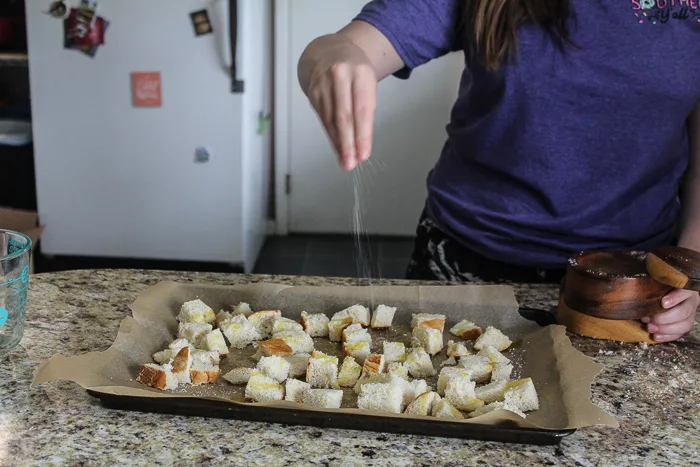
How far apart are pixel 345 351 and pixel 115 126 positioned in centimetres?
249

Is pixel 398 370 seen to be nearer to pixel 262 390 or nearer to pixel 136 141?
pixel 262 390

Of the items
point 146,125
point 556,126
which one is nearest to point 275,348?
point 556,126

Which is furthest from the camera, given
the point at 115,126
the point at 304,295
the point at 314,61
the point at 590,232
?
the point at 115,126

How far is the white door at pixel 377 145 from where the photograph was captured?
12.7 ft

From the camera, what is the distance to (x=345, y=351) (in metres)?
1.11

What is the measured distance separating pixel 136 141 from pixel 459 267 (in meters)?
2.23

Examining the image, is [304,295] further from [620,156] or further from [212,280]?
[620,156]

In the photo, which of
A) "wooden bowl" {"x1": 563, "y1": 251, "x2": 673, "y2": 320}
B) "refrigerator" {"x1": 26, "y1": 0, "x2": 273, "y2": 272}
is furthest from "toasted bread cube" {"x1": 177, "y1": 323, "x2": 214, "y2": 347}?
"refrigerator" {"x1": 26, "y1": 0, "x2": 273, "y2": 272}

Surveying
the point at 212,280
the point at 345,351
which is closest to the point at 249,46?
the point at 212,280

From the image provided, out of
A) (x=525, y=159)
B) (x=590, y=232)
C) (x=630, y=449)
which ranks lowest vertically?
(x=630, y=449)

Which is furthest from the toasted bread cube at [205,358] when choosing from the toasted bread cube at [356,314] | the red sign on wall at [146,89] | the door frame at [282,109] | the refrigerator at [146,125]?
the door frame at [282,109]

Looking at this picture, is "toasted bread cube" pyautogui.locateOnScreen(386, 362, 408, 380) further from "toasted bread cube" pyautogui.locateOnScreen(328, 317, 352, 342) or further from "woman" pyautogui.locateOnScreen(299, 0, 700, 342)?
"woman" pyautogui.locateOnScreen(299, 0, 700, 342)

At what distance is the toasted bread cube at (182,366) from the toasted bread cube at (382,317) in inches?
13.3

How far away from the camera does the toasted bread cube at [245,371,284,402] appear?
37.2 inches
